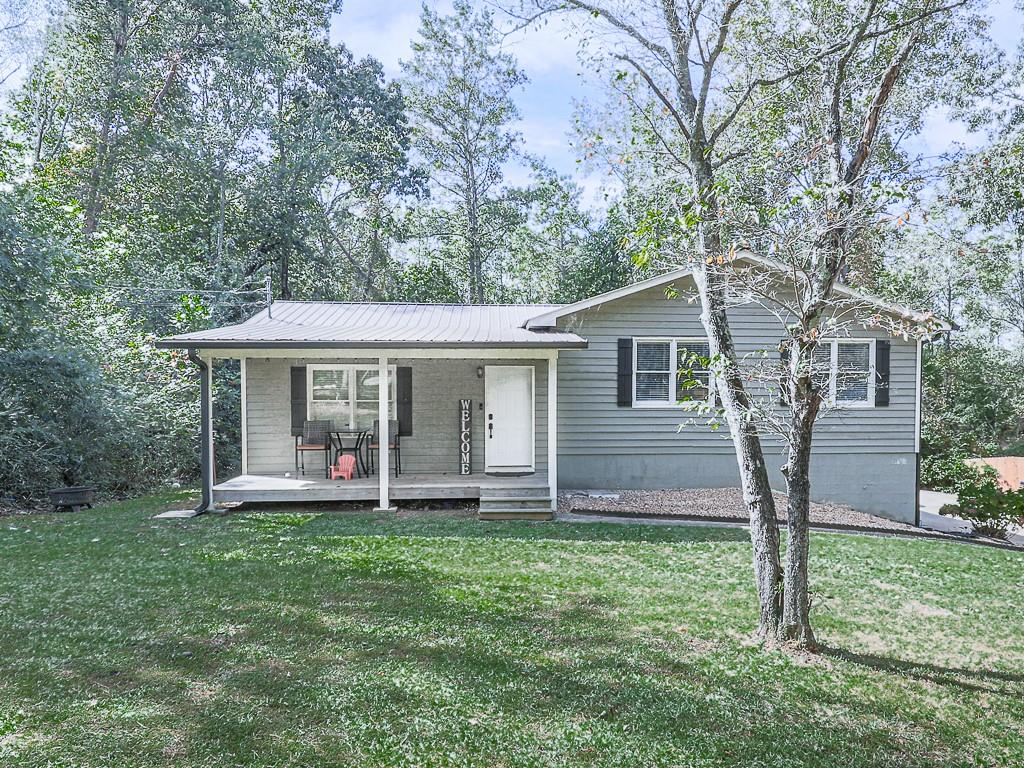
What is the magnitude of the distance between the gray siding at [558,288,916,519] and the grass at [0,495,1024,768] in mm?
3922

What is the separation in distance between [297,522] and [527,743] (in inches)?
224

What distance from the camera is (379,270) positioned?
23.1 m

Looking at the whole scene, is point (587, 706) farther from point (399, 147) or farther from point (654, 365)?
point (399, 147)

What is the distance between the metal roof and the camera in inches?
315

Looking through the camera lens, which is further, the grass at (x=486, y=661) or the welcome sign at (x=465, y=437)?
the welcome sign at (x=465, y=437)

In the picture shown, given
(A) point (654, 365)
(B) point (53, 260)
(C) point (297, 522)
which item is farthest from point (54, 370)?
(A) point (654, 365)

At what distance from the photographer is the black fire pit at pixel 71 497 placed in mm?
8945

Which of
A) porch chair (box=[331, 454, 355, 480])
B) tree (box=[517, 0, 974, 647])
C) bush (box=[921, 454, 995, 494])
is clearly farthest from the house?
bush (box=[921, 454, 995, 494])

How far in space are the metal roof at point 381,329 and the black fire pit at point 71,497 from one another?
276cm

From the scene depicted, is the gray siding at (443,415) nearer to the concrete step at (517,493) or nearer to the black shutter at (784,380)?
the concrete step at (517,493)

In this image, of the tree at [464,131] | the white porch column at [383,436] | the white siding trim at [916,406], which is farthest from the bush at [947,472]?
the tree at [464,131]

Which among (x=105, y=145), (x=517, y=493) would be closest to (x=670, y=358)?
(x=517, y=493)

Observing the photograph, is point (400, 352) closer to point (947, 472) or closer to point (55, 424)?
point (55, 424)

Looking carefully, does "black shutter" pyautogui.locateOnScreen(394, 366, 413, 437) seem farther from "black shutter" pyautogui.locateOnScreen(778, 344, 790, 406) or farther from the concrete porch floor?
"black shutter" pyautogui.locateOnScreen(778, 344, 790, 406)
